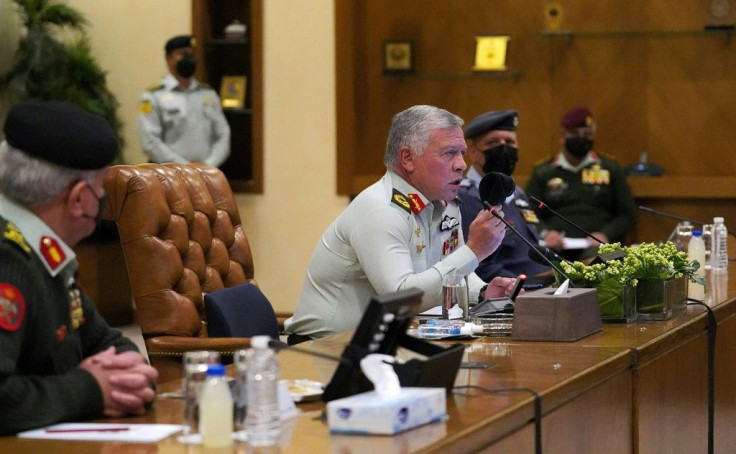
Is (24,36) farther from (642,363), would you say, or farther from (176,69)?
(642,363)

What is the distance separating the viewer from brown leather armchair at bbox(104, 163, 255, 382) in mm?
3654

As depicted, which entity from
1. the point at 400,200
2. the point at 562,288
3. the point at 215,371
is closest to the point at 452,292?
the point at 562,288

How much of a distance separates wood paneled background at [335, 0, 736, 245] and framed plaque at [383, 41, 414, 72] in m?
0.12

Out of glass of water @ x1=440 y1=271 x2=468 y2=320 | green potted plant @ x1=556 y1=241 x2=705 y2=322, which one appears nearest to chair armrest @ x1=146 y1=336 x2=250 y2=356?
glass of water @ x1=440 y1=271 x2=468 y2=320

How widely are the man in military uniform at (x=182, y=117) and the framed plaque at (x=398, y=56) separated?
113 centimetres

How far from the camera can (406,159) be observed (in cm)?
380

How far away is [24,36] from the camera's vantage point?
805 cm

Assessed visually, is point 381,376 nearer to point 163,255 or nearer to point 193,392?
point 193,392

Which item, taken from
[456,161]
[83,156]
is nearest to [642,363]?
[456,161]

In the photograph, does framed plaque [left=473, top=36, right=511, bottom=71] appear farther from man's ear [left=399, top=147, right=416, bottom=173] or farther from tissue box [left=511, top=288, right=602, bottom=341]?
tissue box [left=511, top=288, right=602, bottom=341]

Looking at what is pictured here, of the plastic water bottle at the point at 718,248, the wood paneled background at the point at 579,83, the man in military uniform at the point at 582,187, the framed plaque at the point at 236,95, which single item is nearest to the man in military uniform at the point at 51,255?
the plastic water bottle at the point at 718,248

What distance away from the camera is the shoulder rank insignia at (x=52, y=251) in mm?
2213

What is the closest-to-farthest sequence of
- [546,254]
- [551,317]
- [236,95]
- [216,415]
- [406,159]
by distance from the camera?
1. [216,415]
2. [551,317]
3. [406,159]
4. [546,254]
5. [236,95]

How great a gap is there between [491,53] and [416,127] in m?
3.95
